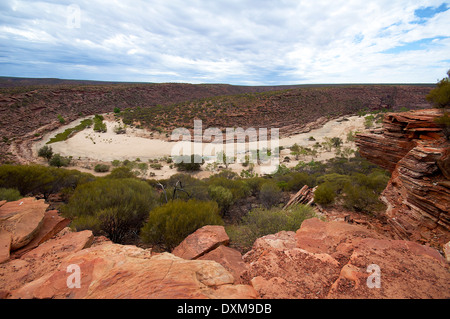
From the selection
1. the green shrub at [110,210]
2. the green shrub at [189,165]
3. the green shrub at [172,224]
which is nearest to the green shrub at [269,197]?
the green shrub at [172,224]

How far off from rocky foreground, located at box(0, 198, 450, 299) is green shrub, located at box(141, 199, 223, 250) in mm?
1232

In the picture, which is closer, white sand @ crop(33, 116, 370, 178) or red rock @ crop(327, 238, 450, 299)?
red rock @ crop(327, 238, 450, 299)

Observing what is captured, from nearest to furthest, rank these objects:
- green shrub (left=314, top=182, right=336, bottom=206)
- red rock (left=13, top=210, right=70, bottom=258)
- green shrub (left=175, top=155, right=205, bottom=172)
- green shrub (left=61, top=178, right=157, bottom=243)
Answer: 1. red rock (left=13, top=210, right=70, bottom=258)
2. green shrub (left=61, top=178, right=157, bottom=243)
3. green shrub (left=314, top=182, right=336, bottom=206)
4. green shrub (left=175, top=155, right=205, bottom=172)

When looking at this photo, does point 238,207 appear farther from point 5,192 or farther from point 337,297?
point 5,192

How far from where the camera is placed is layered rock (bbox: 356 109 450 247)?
4.55m

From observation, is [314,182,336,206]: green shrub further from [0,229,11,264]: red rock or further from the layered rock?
[0,229,11,264]: red rock

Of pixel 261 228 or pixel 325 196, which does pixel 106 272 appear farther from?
pixel 325 196

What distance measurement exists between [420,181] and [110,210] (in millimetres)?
8298

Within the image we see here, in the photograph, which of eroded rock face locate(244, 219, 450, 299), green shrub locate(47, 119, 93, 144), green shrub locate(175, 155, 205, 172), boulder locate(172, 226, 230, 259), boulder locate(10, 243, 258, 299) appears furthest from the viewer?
green shrub locate(47, 119, 93, 144)

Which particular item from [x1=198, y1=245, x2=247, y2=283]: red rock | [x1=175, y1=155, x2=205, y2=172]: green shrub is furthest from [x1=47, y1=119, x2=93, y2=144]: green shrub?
[x1=198, y1=245, x2=247, y2=283]: red rock

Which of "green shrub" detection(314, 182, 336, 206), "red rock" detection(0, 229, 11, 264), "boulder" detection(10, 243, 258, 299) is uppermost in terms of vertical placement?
"boulder" detection(10, 243, 258, 299)

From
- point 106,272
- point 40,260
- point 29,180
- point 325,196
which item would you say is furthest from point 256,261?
point 29,180

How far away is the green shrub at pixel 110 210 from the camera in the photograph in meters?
5.22
